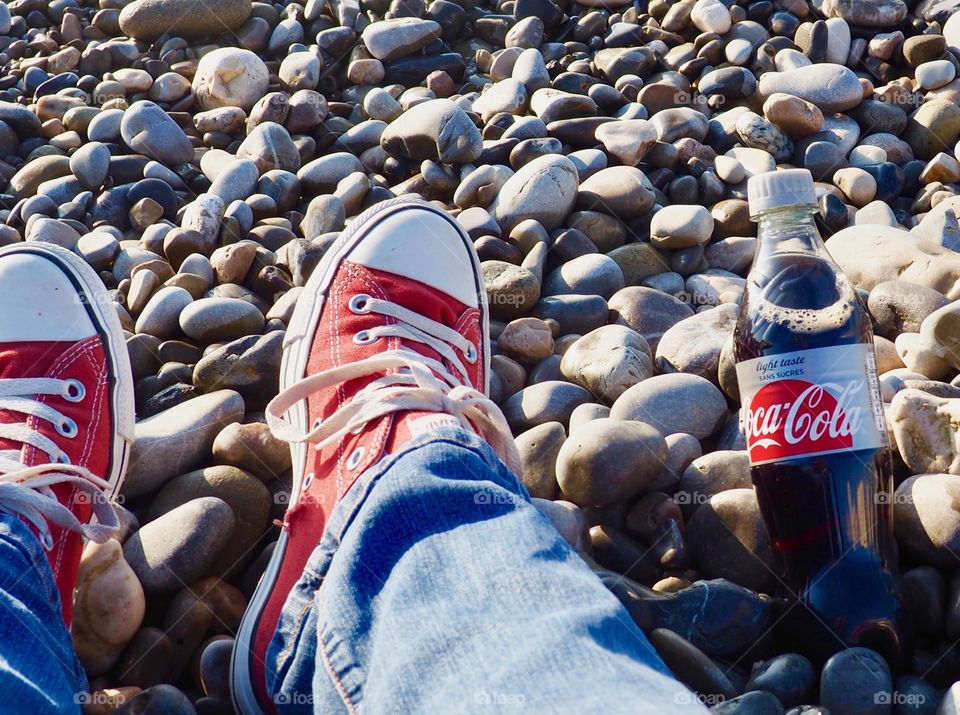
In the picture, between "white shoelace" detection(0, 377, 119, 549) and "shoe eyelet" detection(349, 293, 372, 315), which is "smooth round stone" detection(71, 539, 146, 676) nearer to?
"white shoelace" detection(0, 377, 119, 549)

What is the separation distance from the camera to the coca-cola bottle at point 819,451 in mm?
1732

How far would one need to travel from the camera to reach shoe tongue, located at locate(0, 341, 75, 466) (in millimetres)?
2274

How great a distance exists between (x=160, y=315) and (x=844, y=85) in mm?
2474

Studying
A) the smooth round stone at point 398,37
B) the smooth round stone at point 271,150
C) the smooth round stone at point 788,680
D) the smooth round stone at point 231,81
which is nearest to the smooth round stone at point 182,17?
the smooth round stone at point 231,81

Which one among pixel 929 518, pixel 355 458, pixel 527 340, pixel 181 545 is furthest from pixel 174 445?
pixel 929 518

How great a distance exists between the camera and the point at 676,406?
2.22m

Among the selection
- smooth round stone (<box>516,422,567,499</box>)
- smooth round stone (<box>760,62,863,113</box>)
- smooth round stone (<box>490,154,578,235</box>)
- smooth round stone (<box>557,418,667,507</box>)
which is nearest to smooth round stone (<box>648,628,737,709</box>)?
smooth round stone (<box>557,418,667,507</box>)

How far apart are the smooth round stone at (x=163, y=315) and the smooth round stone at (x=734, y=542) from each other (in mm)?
1505

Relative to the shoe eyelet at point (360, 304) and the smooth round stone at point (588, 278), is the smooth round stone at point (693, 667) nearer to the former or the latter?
the shoe eyelet at point (360, 304)

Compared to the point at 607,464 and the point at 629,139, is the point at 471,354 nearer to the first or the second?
the point at 607,464

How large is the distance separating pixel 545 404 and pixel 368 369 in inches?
18.7

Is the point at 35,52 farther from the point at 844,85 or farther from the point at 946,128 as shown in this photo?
the point at 946,128

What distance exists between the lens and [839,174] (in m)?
3.16

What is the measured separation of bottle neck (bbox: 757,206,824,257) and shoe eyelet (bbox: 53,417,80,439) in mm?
1577
